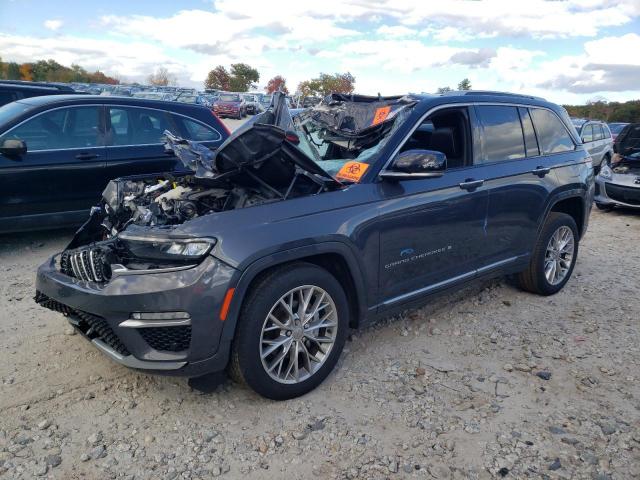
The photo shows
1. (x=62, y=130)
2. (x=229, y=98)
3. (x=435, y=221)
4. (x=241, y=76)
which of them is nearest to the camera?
(x=435, y=221)

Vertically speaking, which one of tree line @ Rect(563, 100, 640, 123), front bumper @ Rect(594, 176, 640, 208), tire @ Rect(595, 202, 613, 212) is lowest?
tire @ Rect(595, 202, 613, 212)

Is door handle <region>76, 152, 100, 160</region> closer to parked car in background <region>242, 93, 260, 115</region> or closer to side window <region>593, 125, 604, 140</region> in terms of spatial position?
side window <region>593, 125, 604, 140</region>

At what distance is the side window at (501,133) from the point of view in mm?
4312

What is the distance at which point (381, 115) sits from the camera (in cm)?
403

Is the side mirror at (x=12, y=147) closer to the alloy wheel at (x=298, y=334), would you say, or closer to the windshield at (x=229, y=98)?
the alloy wheel at (x=298, y=334)

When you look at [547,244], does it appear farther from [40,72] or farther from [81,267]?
[40,72]

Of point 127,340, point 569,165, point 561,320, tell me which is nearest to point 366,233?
point 127,340

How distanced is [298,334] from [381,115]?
1880mm

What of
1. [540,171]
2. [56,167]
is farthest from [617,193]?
[56,167]

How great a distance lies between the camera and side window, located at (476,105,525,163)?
14.1 ft

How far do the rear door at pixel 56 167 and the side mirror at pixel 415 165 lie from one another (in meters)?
3.98

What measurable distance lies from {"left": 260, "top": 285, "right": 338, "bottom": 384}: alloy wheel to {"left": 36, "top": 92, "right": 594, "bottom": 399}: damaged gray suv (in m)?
0.01

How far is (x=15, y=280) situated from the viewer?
5.09m

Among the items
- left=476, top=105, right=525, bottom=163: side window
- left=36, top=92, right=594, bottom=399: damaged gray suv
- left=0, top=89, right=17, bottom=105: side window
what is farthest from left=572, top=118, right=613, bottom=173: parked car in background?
left=0, top=89, right=17, bottom=105: side window
